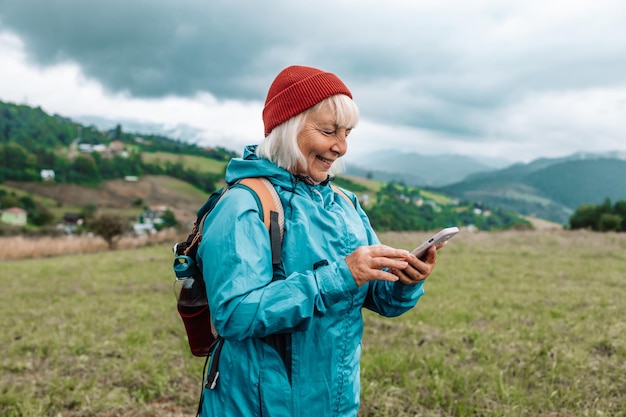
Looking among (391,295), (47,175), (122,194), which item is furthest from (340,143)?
(47,175)

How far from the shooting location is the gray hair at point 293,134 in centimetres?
176

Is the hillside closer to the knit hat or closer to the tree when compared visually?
the tree

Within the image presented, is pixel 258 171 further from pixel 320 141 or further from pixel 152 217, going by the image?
pixel 152 217

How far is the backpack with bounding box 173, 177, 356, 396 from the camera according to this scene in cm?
164

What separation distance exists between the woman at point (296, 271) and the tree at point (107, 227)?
81.4 ft

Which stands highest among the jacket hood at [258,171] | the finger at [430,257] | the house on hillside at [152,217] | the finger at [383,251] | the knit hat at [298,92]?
the knit hat at [298,92]

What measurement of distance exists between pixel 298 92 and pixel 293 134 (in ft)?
0.55

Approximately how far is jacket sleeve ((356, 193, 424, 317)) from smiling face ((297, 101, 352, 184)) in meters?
0.43

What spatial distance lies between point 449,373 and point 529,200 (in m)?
217

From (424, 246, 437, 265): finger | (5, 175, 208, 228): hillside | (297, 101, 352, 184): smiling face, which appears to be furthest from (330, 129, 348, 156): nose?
Result: (5, 175, 208, 228): hillside

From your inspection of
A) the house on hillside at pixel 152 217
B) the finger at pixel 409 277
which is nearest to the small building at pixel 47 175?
the house on hillside at pixel 152 217

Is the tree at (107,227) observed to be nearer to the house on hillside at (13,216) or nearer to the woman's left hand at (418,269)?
the woman's left hand at (418,269)

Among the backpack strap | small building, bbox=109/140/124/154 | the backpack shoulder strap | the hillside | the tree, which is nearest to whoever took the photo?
the backpack strap

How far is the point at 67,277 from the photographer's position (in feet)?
41.2
